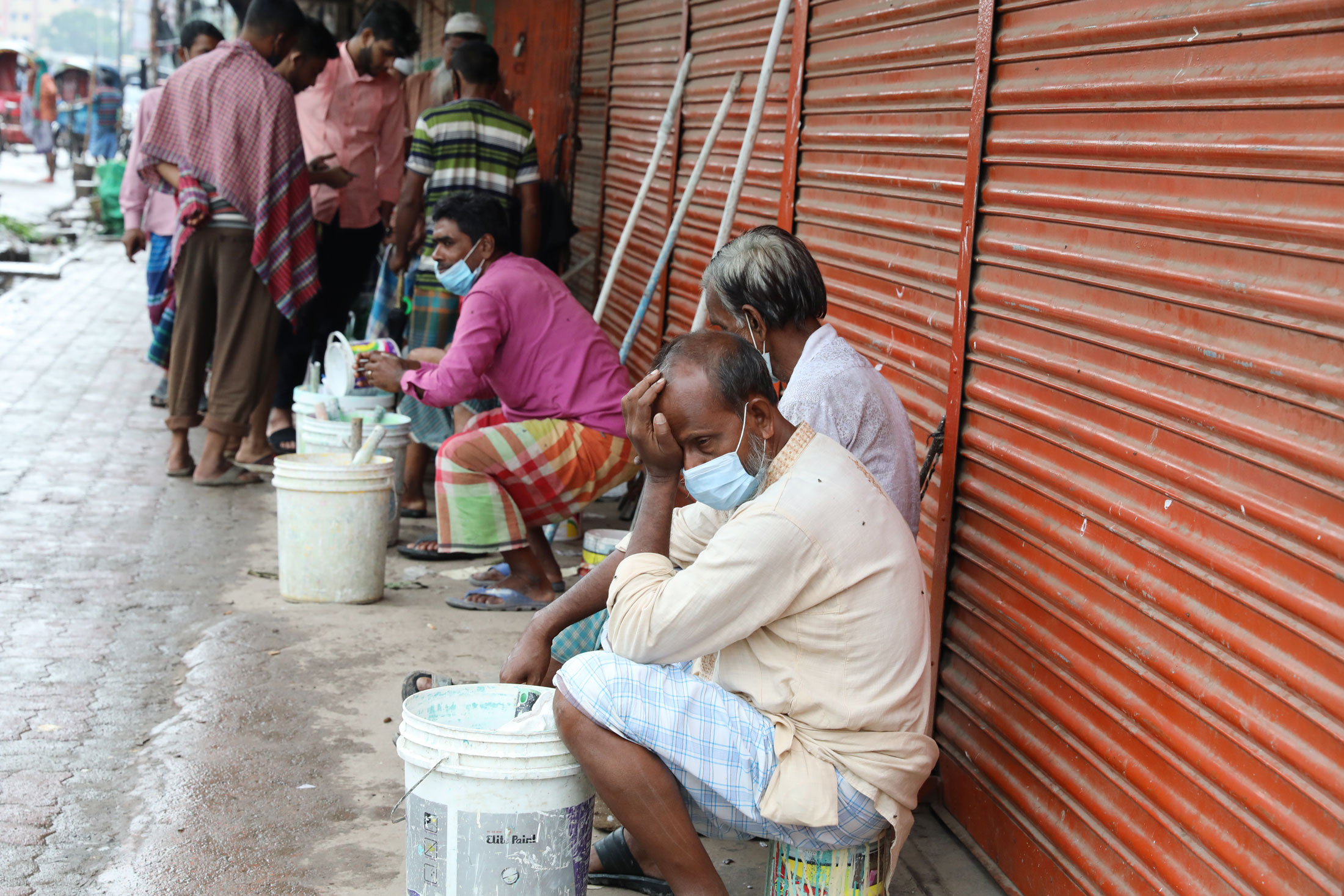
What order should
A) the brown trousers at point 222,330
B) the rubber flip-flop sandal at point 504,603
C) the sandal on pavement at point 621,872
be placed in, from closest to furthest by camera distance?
the sandal on pavement at point 621,872 < the rubber flip-flop sandal at point 504,603 < the brown trousers at point 222,330

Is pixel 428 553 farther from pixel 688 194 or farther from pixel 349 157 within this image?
pixel 349 157

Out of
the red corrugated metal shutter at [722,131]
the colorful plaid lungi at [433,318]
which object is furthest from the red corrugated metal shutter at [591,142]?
the red corrugated metal shutter at [722,131]

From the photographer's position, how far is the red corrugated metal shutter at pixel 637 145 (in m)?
6.01

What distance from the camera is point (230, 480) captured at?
6281 mm

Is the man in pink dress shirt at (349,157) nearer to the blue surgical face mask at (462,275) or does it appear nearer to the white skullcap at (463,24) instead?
the white skullcap at (463,24)

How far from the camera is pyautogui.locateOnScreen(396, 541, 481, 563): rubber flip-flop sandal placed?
5.35 meters

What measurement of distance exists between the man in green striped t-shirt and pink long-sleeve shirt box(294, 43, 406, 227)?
0.72 m

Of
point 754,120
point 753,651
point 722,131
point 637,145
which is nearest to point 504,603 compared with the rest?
point 754,120

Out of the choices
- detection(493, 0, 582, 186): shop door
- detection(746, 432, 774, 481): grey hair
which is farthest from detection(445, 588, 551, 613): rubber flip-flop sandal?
detection(493, 0, 582, 186): shop door

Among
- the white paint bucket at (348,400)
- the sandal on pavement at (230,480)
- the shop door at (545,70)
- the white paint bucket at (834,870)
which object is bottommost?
the sandal on pavement at (230,480)

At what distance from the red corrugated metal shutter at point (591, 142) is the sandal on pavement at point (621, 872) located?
4.93 meters

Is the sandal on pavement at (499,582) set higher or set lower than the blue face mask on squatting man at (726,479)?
lower

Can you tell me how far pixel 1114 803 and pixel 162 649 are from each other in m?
3.03

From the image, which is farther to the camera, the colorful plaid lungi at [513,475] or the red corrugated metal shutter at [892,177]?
the colorful plaid lungi at [513,475]
